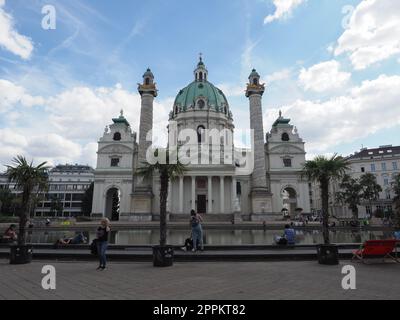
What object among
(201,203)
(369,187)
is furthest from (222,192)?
(369,187)

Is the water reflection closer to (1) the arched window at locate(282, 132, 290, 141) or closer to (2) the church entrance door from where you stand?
(2) the church entrance door

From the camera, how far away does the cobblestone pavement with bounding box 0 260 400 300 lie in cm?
641

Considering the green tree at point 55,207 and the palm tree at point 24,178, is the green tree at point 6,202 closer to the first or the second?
the green tree at point 55,207

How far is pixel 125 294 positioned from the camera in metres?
6.50

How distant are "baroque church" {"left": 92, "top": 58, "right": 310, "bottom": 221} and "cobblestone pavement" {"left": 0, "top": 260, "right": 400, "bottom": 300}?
133ft

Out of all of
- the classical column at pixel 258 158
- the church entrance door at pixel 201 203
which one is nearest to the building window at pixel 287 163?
the classical column at pixel 258 158

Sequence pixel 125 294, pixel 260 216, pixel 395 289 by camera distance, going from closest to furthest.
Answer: pixel 125 294, pixel 395 289, pixel 260 216

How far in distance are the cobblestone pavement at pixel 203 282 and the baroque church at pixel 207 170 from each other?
40547 millimetres

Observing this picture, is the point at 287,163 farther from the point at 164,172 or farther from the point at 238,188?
the point at 164,172

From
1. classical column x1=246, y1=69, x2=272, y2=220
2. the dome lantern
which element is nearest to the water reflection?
classical column x1=246, y1=69, x2=272, y2=220

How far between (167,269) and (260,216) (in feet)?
145

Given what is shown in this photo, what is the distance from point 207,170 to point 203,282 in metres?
50.6
